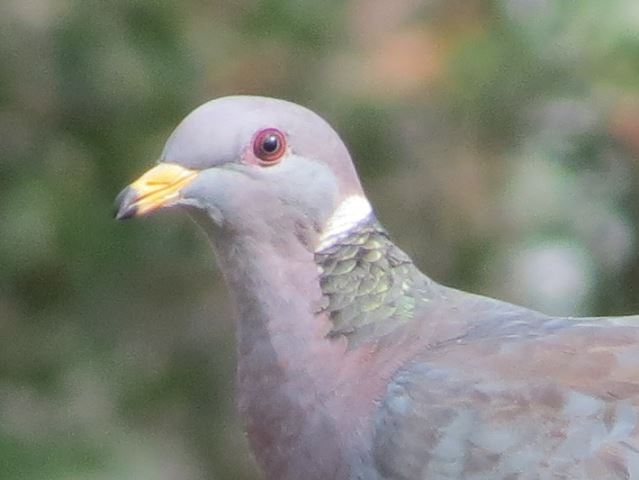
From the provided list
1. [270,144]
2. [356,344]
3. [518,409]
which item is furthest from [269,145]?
[518,409]

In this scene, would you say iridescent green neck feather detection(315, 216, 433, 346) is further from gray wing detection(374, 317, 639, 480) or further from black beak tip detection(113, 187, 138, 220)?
black beak tip detection(113, 187, 138, 220)

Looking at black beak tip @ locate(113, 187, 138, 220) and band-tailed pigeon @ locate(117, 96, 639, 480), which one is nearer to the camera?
band-tailed pigeon @ locate(117, 96, 639, 480)

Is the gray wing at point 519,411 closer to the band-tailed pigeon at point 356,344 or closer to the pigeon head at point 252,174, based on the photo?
the band-tailed pigeon at point 356,344

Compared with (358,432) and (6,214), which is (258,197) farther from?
(6,214)

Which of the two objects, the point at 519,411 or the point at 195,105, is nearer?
the point at 519,411

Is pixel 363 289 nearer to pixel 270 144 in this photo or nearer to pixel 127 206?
pixel 270 144

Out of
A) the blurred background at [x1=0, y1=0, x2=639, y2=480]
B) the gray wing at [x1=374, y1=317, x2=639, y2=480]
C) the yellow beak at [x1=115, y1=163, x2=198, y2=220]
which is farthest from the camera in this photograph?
the blurred background at [x1=0, y1=0, x2=639, y2=480]

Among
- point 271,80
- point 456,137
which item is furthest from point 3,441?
point 456,137

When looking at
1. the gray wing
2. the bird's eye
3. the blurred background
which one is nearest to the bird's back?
the gray wing
